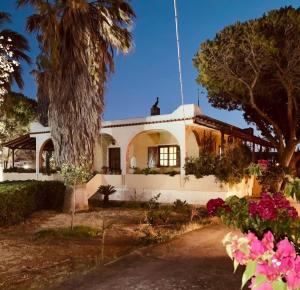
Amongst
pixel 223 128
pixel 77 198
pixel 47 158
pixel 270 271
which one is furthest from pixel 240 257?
pixel 47 158

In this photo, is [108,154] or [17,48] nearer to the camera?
[17,48]

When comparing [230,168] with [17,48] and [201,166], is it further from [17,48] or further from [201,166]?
[17,48]

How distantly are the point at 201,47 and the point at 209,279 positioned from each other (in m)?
13.4

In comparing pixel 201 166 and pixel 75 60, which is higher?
pixel 75 60

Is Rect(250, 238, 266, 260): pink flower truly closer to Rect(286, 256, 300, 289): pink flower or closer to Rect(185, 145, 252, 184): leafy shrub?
Rect(286, 256, 300, 289): pink flower

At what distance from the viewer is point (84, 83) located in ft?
44.6

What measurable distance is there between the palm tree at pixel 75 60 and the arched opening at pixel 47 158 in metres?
6.43

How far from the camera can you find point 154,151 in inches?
807

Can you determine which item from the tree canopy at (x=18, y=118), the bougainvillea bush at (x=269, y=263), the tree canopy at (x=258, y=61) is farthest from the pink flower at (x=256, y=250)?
the tree canopy at (x=18, y=118)

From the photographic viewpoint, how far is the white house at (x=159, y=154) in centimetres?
1528

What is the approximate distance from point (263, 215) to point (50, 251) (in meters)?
5.21

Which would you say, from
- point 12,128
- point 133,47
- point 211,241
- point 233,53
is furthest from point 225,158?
point 12,128

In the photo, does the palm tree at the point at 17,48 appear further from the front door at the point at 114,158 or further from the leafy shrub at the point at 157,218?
the leafy shrub at the point at 157,218

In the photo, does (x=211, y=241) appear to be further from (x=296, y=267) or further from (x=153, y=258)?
(x=296, y=267)
